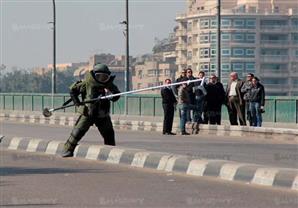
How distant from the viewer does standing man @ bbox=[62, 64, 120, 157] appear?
16406mm

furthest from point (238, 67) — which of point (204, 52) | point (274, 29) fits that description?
point (274, 29)

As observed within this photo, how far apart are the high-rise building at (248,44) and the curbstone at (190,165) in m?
45.7

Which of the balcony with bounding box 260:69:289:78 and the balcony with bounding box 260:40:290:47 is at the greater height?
the balcony with bounding box 260:40:290:47

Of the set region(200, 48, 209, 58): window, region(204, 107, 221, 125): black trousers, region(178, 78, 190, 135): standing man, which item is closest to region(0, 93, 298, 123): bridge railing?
region(204, 107, 221, 125): black trousers

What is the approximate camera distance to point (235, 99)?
2619 centimetres

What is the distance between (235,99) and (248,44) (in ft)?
149

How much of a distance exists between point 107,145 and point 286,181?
5.76 m

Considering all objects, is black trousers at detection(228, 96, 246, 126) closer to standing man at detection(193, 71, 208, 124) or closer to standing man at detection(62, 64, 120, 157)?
standing man at detection(193, 71, 208, 124)

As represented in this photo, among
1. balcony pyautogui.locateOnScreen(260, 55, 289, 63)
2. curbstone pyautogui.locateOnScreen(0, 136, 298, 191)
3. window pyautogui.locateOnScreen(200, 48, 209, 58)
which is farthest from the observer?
balcony pyautogui.locateOnScreen(260, 55, 289, 63)

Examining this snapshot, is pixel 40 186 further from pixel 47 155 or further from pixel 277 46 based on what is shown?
pixel 277 46

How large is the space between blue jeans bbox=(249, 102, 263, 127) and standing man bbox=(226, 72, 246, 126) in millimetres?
333

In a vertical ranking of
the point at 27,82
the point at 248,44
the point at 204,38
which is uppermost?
the point at 204,38

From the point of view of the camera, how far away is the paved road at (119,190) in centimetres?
1078

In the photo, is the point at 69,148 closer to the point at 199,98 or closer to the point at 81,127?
the point at 81,127
